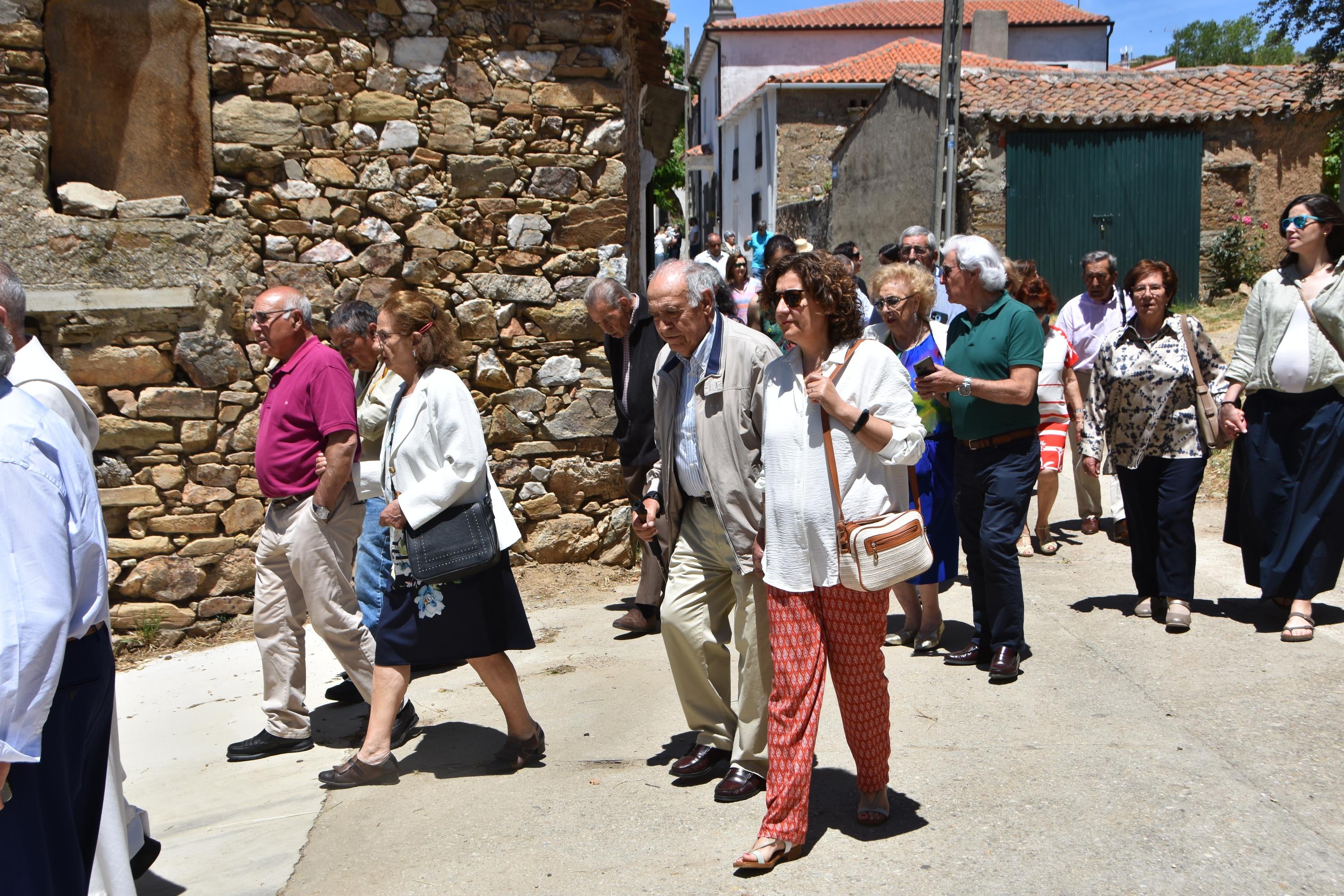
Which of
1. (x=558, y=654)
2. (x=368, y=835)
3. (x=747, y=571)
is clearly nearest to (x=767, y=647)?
(x=747, y=571)

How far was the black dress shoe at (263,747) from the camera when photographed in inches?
174

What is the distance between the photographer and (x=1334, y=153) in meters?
17.2

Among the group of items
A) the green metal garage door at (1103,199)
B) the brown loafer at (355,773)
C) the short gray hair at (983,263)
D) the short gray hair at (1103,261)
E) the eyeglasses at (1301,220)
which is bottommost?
the brown loafer at (355,773)

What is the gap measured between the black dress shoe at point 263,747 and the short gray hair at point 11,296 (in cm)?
216

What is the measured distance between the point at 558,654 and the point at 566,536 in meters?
1.25

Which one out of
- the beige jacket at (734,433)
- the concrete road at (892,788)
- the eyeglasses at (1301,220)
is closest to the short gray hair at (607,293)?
the beige jacket at (734,433)

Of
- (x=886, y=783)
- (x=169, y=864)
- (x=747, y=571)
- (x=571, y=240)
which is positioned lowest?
(x=169, y=864)

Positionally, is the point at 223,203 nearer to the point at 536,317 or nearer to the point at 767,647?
the point at 536,317

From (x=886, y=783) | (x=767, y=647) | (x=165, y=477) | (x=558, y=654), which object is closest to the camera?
(x=886, y=783)

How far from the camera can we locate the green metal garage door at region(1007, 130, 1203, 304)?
55.9ft

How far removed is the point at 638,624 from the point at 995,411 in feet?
7.13

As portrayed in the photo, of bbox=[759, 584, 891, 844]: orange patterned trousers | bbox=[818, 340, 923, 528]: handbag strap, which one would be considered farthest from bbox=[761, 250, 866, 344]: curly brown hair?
bbox=[759, 584, 891, 844]: orange patterned trousers

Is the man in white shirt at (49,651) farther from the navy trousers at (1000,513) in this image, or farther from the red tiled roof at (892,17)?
the red tiled roof at (892,17)

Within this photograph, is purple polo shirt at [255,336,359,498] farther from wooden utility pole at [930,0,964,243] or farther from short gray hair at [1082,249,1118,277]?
wooden utility pole at [930,0,964,243]
